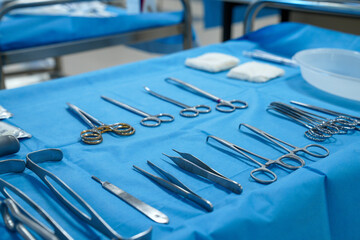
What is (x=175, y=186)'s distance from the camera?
2.02 ft

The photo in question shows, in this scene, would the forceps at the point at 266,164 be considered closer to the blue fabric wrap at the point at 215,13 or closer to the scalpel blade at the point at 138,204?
the scalpel blade at the point at 138,204

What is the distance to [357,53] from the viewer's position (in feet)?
3.72

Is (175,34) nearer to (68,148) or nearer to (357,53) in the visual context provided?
(357,53)

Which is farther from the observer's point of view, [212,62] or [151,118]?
[212,62]

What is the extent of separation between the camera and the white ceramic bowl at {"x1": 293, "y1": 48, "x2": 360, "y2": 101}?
0.98 metres

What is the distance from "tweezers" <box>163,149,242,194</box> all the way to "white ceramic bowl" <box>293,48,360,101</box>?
500mm

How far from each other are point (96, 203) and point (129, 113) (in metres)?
0.37

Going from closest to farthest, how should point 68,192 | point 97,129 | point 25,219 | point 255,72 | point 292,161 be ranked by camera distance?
point 25,219 < point 68,192 < point 292,161 < point 97,129 < point 255,72

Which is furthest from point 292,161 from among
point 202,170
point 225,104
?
point 225,104

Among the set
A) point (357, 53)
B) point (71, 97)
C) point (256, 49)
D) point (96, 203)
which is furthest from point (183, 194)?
point (256, 49)

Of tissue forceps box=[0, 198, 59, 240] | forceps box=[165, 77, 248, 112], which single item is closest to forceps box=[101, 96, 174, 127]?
forceps box=[165, 77, 248, 112]

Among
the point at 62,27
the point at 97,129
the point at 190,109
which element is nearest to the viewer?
the point at 97,129

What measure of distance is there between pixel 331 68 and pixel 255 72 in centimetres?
24

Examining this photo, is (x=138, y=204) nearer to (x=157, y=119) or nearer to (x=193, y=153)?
(x=193, y=153)
